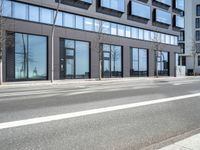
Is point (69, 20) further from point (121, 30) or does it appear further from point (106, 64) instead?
point (121, 30)

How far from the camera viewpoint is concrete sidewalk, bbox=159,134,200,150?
6227 mm

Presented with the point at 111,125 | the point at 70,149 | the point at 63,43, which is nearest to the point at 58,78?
the point at 63,43

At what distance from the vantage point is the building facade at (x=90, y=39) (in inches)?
1286

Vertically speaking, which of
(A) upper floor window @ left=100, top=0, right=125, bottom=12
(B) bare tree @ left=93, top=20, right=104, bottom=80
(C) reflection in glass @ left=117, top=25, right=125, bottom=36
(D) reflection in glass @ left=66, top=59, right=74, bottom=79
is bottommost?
(D) reflection in glass @ left=66, top=59, right=74, bottom=79

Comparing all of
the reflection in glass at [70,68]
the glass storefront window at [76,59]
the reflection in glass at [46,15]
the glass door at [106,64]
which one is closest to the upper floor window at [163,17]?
the glass door at [106,64]

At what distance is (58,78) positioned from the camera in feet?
120

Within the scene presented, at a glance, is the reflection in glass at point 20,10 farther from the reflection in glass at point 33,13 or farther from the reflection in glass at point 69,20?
the reflection in glass at point 69,20

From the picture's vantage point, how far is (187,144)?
21.5ft

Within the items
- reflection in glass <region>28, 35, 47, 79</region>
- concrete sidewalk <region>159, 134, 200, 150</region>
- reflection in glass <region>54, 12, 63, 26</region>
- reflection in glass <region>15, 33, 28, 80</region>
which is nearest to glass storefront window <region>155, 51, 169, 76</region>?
reflection in glass <region>54, 12, 63, 26</region>

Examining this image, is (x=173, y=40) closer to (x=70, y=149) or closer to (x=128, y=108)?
(x=128, y=108)

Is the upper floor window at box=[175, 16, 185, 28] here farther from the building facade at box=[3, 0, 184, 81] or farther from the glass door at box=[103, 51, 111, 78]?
the glass door at box=[103, 51, 111, 78]

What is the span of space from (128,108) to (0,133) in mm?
5555

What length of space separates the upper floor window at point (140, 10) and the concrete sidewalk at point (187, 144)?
4187 cm

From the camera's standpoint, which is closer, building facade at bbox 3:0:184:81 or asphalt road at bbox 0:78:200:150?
asphalt road at bbox 0:78:200:150
